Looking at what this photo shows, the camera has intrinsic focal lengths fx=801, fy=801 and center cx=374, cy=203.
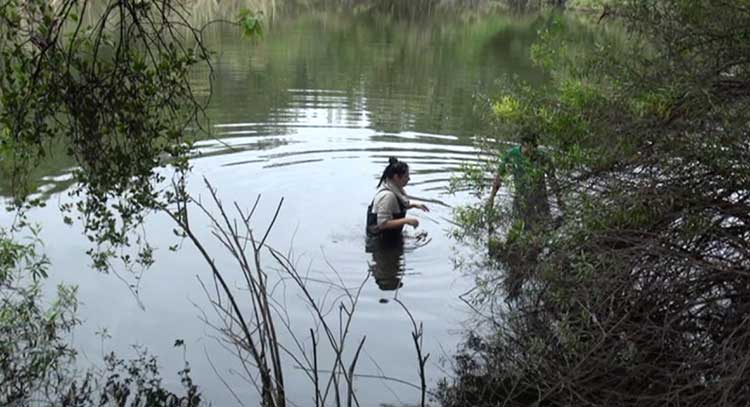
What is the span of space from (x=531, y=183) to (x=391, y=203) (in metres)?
3.70

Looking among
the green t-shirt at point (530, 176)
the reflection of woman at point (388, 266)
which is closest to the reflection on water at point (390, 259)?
the reflection of woman at point (388, 266)

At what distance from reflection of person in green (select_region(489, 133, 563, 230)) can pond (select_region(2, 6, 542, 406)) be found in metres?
2.05

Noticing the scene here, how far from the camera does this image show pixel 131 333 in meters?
8.62

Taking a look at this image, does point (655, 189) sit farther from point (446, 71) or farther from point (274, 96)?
→ point (446, 71)

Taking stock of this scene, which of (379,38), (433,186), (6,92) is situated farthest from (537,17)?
(6,92)

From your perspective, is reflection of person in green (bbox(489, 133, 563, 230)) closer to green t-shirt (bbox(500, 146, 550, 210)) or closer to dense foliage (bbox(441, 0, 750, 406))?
green t-shirt (bbox(500, 146, 550, 210))

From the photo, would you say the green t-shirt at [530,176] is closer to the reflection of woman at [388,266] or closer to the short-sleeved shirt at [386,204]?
the short-sleeved shirt at [386,204]

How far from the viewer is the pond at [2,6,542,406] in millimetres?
8398

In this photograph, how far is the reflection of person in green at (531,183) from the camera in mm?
6535

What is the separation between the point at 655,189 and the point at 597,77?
1273 millimetres

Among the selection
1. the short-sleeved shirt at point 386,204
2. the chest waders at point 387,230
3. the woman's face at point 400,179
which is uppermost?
the woman's face at point 400,179

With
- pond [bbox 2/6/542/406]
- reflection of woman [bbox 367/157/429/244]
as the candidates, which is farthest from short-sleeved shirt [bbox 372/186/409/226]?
pond [bbox 2/6/542/406]

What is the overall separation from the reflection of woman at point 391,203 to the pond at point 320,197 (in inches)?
22.3

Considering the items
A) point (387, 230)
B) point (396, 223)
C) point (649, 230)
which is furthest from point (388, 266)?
point (649, 230)
